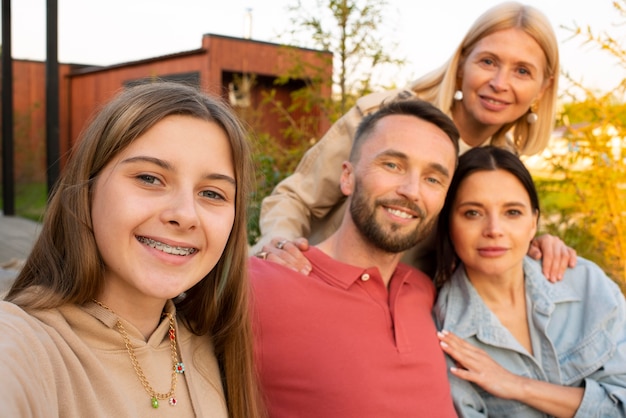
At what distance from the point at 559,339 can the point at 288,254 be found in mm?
1101

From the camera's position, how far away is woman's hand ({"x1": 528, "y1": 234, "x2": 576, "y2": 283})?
2.50 m

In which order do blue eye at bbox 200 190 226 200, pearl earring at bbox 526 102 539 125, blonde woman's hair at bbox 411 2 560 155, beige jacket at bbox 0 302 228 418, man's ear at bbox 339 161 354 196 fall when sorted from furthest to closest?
1. pearl earring at bbox 526 102 539 125
2. blonde woman's hair at bbox 411 2 560 155
3. man's ear at bbox 339 161 354 196
4. blue eye at bbox 200 190 226 200
5. beige jacket at bbox 0 302 228 418

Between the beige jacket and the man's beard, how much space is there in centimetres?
92

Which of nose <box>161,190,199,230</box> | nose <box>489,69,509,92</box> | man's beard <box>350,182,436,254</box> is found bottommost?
man's beard <box>350,182,436,254</box>

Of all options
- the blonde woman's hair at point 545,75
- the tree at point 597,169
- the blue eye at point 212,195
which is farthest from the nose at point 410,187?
the tree at point 597,169

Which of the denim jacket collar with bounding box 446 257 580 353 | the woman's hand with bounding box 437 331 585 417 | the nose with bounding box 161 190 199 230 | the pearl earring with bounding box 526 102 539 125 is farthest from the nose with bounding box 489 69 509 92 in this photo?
the nose with bounding box 161 190 199 230

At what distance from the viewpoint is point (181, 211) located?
4.63 ft

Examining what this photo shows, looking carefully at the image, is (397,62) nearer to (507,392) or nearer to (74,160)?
(507,392)

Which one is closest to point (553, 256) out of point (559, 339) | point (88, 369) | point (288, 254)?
point (559, 339)

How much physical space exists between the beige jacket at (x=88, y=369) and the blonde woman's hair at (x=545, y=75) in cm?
194

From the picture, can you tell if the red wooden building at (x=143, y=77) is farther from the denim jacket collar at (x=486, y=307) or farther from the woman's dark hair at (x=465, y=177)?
the denim jacket collar at (x=486, y=307)

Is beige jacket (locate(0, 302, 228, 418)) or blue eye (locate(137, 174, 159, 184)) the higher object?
blue eye (locate(137, 174, 159, 184))

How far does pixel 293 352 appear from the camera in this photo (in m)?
2.09

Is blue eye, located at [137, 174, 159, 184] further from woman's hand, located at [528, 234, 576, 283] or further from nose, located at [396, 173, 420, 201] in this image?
woman's hand, located at [528, 234, 576, 283]
